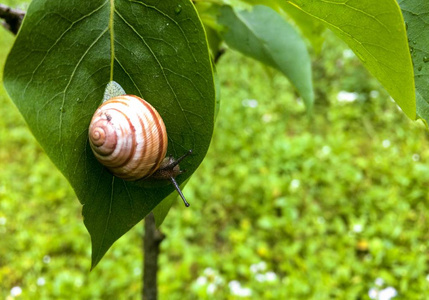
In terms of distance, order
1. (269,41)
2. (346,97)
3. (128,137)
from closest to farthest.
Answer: (128,137)
(269,41)
(346,97)

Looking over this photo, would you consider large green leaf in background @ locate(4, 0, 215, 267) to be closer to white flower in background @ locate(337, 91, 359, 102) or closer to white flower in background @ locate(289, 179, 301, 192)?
white flower in background @ locate(289, 179, 301, 192)

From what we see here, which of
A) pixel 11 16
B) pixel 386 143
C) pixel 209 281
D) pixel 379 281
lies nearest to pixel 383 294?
pixel 379 281

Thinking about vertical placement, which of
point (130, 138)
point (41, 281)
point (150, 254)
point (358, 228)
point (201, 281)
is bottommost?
point (41, 281)

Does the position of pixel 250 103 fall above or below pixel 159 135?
below

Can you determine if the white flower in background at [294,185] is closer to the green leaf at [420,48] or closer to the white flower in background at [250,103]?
the white flower in background at [250,103]

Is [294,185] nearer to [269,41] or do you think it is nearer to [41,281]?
[41,281]

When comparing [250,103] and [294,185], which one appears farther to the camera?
[250,103]

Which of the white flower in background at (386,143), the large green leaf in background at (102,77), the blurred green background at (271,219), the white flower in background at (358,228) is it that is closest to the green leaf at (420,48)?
the large green leaf in background at (102,77)

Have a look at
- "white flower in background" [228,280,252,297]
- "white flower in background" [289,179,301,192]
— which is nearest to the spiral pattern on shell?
"white flower in background" [228,280,252,297]
